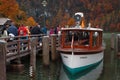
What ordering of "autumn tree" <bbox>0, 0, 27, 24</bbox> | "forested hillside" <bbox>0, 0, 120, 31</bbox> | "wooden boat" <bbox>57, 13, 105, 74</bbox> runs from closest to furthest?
1. "wooden boat" <bbox>57, 13, 105, 74</bbox>
2. "autumn tree" <bbox>0, 0, 27, 24</bbox>
3. "forested hillside" <bbox>0, 0, 120, 31</bbox>

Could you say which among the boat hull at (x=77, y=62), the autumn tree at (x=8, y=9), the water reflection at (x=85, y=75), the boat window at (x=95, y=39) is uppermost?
the autumn tree at (x=8, y=9)

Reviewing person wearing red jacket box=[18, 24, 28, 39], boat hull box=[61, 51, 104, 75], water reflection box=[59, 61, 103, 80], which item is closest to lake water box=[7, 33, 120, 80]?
water reflection box=[59, 61, 103, 80]

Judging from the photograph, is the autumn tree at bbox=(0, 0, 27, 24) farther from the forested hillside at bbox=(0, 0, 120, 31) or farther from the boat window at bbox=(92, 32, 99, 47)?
the forested hillside at bbox=(0, 0, 120, 31)

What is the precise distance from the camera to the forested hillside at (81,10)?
129 m

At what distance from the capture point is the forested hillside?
424 ft

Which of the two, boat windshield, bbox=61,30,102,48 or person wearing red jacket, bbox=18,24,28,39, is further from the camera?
person wearing red jacket, bbox=18,24,28,39

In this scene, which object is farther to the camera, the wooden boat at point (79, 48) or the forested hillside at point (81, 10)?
the forested hillside at point (81, 10)

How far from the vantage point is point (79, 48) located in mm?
22000

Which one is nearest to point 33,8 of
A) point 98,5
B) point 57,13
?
point 57,13

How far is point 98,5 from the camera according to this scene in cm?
Answer: 14262

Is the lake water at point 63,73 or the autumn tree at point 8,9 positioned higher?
the autumn tree at point 8,9

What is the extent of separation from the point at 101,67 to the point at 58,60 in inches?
152

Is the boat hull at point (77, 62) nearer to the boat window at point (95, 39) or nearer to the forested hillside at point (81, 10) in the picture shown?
the boat window at point (95, 39)

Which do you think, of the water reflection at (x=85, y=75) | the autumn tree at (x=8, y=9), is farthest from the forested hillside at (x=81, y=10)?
the water reflection at (x=85, y=75)
